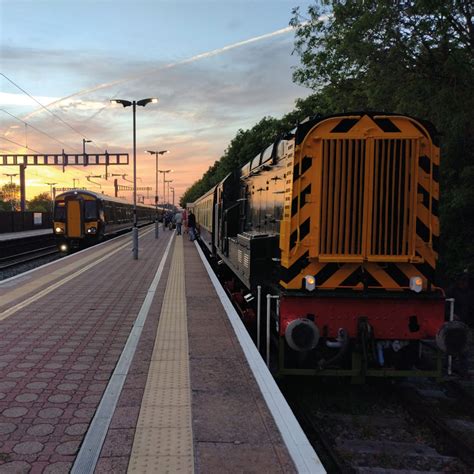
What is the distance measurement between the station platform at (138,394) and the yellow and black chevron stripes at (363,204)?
1485mm

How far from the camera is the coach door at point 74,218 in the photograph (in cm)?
2628

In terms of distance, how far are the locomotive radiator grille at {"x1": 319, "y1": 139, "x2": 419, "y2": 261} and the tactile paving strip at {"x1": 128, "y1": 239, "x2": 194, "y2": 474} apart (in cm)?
222

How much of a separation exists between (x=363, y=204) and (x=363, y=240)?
1.43ft

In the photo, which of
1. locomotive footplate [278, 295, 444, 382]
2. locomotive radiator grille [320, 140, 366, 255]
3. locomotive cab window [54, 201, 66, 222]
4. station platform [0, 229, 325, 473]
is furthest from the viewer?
locomotive cab window [54, 201, 66, 222]

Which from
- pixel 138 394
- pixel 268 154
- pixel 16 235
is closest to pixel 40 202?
pixel 16 235

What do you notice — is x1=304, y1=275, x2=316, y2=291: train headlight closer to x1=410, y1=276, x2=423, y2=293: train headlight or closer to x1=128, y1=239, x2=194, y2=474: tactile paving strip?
x1=410, y1=276, x2=423, y2=293: train headlight

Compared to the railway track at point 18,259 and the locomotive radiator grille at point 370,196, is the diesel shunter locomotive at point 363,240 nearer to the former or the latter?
the locomotive radiator grille at point 370,196

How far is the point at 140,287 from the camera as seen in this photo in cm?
1107

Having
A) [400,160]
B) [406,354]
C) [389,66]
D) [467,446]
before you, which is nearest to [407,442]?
[467,446]

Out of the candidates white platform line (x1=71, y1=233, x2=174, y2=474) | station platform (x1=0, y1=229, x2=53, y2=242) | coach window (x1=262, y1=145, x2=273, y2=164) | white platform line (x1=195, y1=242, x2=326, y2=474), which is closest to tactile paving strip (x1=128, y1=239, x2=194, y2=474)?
white platform line (x1=71, y1=233, x2=174, y2=474)

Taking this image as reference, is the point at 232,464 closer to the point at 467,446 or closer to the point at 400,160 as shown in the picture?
the point at 467,446

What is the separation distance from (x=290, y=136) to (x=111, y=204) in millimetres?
28364

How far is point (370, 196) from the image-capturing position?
18.0ft

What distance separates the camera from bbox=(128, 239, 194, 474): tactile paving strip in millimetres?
3162
